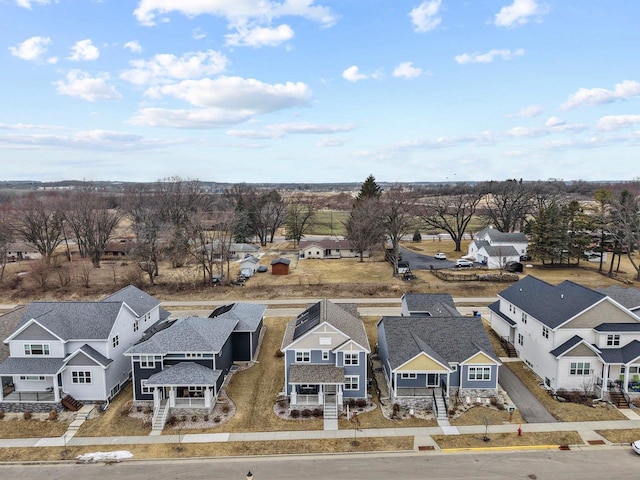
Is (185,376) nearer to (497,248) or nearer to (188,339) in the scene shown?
(188,339)

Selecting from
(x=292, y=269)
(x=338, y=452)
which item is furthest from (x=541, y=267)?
(x=338, y=452)

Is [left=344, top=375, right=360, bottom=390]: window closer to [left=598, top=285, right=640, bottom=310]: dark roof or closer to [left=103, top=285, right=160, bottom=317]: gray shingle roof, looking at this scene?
[left=103, top=285, right=160, bottom=317]: gray shingle roof

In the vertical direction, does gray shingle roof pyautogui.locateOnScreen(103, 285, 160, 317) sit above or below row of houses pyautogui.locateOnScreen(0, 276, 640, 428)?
above

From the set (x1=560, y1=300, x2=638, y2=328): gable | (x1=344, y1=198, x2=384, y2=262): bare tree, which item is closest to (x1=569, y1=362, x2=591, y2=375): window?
(x1=560, y1=300, x2=638, y2=328): gable

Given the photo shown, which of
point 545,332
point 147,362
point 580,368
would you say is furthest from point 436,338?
point 147,362

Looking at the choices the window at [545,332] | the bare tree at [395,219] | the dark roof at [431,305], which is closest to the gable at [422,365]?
the window at [545,332]

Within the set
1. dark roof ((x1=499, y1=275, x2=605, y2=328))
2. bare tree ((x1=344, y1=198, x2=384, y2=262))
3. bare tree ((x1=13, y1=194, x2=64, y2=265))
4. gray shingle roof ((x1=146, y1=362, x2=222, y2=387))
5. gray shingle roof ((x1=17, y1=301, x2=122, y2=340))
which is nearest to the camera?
gray shingle roof ((x1=146, y1=362, x2=222, y2=387))
